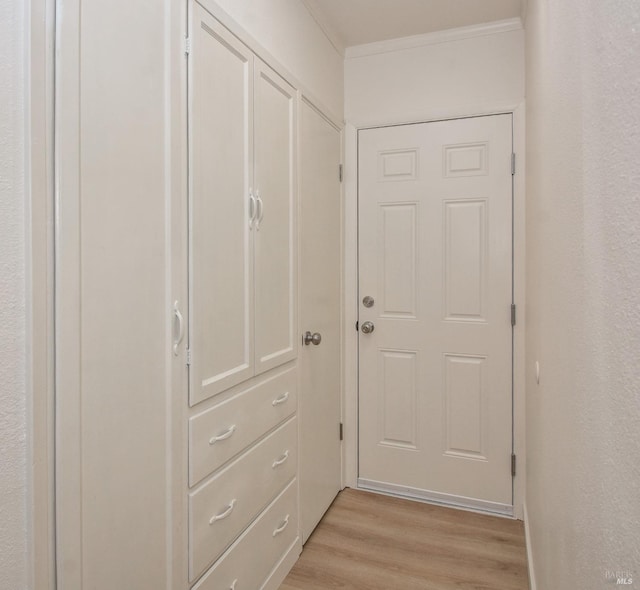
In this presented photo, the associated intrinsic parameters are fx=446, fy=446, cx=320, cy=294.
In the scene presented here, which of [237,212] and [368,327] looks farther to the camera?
[368,327]

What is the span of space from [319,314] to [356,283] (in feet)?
1.55

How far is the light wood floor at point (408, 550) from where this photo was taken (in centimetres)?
193

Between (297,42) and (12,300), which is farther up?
(297,42)

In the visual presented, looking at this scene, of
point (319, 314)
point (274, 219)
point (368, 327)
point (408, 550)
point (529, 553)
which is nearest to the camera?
point (274, 219)

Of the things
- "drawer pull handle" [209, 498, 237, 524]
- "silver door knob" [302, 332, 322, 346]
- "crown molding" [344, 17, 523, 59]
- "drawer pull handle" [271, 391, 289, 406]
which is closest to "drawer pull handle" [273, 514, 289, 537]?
"drawer pull handle" [209, 498, 237, 524]

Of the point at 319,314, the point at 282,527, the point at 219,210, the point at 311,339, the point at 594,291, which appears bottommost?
the point at 282,527

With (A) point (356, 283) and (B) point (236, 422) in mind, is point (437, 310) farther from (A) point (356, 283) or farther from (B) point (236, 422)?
(B) point (236, 422)

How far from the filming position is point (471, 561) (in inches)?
81.0

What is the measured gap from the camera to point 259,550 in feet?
5.65

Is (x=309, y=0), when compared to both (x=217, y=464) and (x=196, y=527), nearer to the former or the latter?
(x=217, y=464)

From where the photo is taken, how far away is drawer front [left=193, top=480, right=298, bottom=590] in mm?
1484

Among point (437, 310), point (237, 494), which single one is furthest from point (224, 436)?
point (437, 310)

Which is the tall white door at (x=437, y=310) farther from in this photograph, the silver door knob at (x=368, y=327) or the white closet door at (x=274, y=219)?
the white closet door at (x=274, y=219)

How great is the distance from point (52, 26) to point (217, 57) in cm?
64
